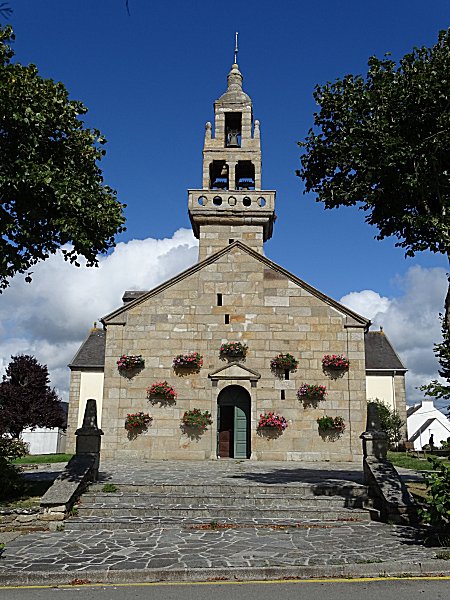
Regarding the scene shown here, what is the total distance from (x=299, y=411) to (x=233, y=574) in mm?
13475

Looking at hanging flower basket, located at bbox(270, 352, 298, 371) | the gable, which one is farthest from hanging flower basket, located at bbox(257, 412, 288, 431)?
the gable

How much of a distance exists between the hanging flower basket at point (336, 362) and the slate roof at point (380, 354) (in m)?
17.4

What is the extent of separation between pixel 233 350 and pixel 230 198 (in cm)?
894

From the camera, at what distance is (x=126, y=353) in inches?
845

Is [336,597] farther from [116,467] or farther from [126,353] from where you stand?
[126,353]

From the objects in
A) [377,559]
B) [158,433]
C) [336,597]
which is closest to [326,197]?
[377,559]

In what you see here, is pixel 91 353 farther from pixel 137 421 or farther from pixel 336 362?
pixel 336 362

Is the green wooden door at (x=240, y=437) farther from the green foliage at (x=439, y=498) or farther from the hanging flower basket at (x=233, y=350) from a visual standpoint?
the green foliage at (x=439, y=498)

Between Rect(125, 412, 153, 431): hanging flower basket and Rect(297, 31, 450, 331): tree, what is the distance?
36.9ft

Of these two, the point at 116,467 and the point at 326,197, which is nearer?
the point at 326,197

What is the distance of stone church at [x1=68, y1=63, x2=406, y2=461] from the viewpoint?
67.6 ft

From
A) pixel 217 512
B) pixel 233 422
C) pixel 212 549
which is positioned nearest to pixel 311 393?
pixel 233 422

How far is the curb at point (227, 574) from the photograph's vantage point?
24.2 feet

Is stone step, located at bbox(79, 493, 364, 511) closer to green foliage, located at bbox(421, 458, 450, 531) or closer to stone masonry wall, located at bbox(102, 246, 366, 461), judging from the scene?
green foliage, located at bbox(421, 458, 450, 531)
